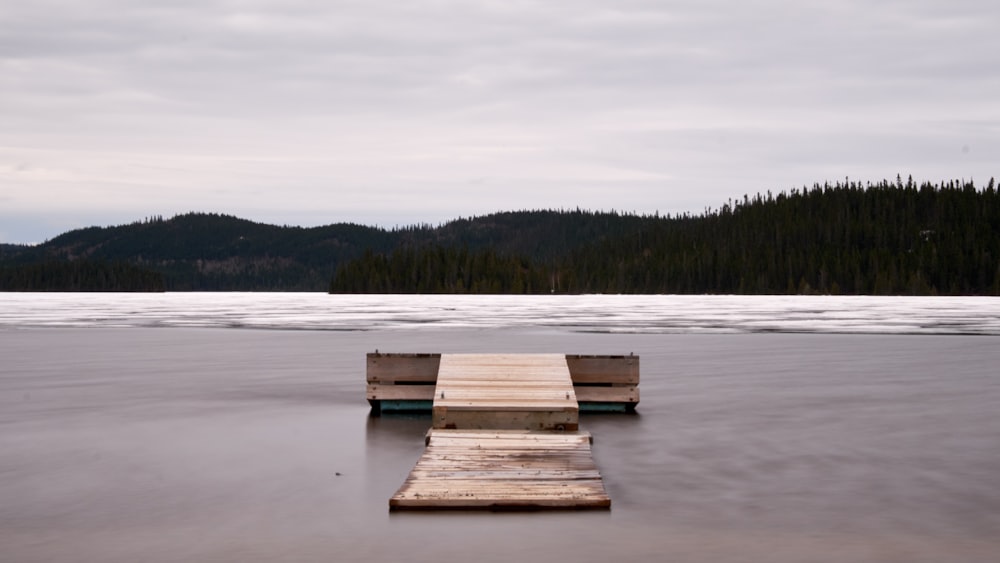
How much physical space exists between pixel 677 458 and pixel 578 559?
6809 millimetres

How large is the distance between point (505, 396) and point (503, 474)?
5.19 meters

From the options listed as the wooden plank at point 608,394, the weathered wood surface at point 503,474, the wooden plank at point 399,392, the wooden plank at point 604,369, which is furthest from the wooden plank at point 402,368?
the weathered wood surface at point 503,474

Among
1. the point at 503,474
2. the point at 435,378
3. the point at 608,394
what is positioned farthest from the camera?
the point at 608,394

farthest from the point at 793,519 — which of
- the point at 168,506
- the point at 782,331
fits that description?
the point at 782,331

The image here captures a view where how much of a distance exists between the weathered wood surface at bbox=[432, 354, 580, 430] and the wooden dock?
18 millimetres

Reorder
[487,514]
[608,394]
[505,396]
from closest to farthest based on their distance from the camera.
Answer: [487,514], [505,396], [608,394]

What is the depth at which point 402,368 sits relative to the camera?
79.6ft

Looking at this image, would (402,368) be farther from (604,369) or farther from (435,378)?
(604,369)

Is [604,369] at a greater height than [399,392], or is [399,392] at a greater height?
[604,369]

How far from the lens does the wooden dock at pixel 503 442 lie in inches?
547

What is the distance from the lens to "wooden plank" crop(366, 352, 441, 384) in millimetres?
24062

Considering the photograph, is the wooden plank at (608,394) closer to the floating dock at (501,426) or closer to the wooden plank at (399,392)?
the floating dock at (501,426)

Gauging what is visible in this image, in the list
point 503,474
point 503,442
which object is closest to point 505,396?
point 503,442

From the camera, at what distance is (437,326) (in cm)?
6738
